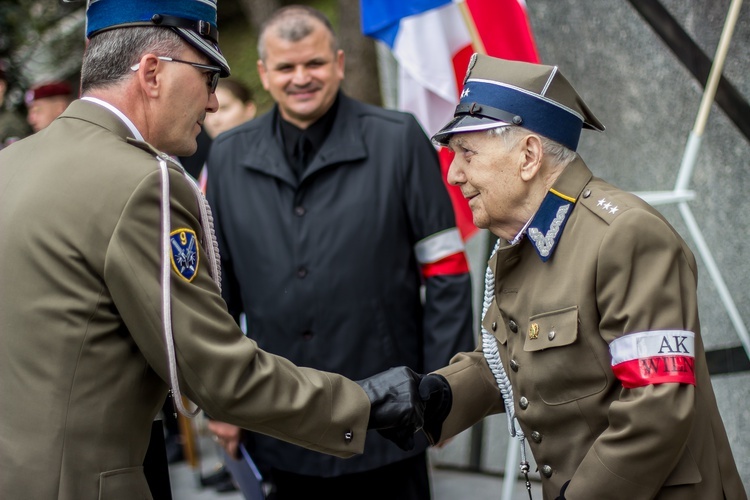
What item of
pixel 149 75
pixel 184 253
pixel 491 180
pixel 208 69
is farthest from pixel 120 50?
pixel 491 180

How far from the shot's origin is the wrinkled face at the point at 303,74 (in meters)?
3.58

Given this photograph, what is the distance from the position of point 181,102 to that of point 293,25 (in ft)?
4.54

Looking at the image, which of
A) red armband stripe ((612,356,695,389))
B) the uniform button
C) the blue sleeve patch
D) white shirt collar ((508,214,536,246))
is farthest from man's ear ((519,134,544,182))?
the blue sleeve patch

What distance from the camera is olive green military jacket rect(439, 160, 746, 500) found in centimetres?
214

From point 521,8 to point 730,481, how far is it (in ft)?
8.27

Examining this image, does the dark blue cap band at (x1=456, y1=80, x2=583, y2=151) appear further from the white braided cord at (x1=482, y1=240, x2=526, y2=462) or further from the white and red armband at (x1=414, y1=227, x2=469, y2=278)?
the white and red armband at (x1=414, y1=227, x2=469, y2=278)

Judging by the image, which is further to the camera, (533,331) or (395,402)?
(395,402)

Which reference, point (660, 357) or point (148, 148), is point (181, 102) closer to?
point (148, 148)

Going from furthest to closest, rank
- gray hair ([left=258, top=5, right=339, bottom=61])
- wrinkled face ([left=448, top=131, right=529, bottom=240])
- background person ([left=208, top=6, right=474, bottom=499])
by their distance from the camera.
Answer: gray hair ([left=258, top=5, right=339, bottom=61]) < background person ([left=208, top=6, right=474, bottom=499]) < wrinkled face ([left=448, top=131, right=529, bottom=240])

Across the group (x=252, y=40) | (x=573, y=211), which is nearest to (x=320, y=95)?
(x=573, y=211)

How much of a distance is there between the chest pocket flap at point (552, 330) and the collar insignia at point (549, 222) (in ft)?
0.51

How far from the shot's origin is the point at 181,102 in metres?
2.41

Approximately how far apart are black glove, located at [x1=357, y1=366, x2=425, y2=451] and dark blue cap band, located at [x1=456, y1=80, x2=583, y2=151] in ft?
2.46

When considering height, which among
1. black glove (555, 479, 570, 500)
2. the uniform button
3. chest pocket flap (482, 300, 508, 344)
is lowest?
the uniform button
